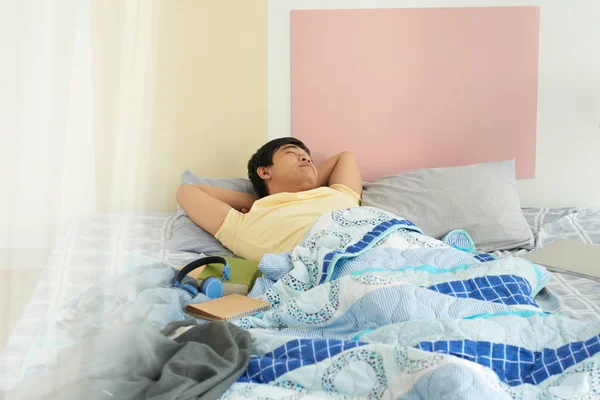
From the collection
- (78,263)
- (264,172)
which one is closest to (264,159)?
(264,172)

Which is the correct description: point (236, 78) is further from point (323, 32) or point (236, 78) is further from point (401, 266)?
point (401, 266)

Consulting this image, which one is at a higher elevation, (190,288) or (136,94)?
(136,94)

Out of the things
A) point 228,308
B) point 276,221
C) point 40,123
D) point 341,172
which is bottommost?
point 228,308

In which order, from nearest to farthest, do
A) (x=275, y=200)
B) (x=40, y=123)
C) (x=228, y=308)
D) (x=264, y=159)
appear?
1. (x=40, y=123)
2. (x=228, y=308)
3. (x=275, y=200)
4. (x=264, y=159)

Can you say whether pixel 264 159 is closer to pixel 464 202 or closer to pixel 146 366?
pixel 464 202

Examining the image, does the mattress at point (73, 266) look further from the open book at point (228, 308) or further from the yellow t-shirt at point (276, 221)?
the yellow t-shirt at point (276, 221)

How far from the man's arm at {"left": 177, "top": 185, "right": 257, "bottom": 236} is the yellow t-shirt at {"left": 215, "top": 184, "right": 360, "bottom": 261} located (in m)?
0.04

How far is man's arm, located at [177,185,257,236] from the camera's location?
2145 mm

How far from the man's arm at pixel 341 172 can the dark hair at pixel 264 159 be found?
150 mm

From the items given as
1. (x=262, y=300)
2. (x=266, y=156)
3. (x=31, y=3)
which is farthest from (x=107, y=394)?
(x=266, y=156)

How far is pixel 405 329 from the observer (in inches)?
46.3

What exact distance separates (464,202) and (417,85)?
25.3 inches

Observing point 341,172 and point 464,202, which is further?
point 341,172

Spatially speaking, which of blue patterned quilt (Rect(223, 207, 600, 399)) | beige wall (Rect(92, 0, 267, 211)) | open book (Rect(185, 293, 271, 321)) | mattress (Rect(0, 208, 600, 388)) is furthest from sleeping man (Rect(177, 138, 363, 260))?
mattress (Rect(0, 208, 600, 388))
